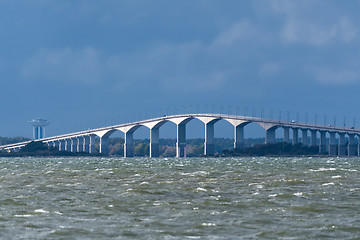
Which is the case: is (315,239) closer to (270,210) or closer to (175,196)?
(270,210)

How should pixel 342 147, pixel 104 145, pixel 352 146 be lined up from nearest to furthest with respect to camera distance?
pixel 342 147 → pixel 352 146 → pixel 104 145

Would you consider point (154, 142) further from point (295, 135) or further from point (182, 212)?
point (182, 212)

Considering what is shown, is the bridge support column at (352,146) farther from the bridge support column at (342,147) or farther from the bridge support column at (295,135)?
the bridge support column at (295,135)

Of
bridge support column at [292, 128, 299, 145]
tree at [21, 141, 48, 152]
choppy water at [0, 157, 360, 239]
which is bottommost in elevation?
choppy water at [0, 157, 360, 239]

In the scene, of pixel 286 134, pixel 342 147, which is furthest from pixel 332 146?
pixel 286 134

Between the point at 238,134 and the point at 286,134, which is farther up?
the point at 238,134

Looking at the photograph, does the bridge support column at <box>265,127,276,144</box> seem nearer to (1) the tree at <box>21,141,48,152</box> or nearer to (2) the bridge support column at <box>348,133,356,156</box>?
(2) the bridge support column at <box>348,133,356,156</box>

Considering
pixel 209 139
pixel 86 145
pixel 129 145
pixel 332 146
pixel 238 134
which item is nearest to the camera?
pixel 238 134

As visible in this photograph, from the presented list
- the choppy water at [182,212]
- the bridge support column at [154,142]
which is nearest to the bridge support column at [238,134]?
the bridge support column at [154,142]

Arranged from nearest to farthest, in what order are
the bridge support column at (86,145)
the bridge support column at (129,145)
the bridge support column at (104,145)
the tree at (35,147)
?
the bridge support column at (129,145)
the bridge support column at (104,145)
the tree at (35,147)
the bridge support column at (86,145)

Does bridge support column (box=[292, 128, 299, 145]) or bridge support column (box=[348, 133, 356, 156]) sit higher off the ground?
bridge support column (box=[292, 128, 299, 145])

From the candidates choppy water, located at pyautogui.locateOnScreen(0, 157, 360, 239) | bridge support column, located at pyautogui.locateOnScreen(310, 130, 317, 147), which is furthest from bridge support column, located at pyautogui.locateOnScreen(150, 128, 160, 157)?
choppy water, located at pyautogui.locateOnScreen(0, 157, 360, 239)
